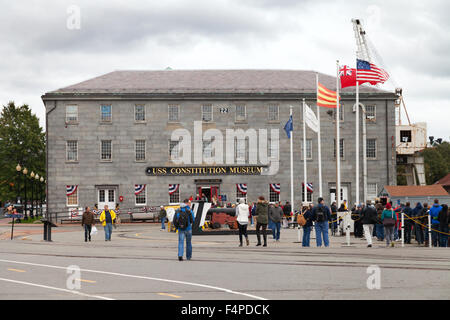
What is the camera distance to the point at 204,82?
56781 millimetres

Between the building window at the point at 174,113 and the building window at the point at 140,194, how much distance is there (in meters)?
6.33

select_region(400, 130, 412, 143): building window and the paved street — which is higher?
select_region(400, 130, 412, 143): building window

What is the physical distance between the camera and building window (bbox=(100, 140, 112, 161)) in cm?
5341

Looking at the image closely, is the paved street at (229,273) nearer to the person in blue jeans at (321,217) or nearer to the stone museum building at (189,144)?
the person in blue jeans at (321,217)

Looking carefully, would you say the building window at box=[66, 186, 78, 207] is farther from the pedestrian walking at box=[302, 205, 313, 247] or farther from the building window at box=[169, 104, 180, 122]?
the pedestrian walking at box=[302, 205, 313, 247]

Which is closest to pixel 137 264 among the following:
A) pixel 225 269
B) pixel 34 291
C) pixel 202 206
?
pixel 225 269

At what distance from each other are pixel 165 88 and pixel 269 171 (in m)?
11.8

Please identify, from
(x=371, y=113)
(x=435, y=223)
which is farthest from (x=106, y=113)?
(x=435, y=223)

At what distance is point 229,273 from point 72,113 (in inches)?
1627

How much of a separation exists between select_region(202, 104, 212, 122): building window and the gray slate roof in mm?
1331

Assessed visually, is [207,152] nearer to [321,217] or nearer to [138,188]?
[138,188]

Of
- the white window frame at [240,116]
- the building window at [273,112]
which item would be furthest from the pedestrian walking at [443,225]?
the white window frame at [240,116]

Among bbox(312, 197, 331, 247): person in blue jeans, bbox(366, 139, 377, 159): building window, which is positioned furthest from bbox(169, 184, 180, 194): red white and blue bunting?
bbox(312, 197, 331, 247): person in blue jeans

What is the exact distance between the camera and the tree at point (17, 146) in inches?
2938
